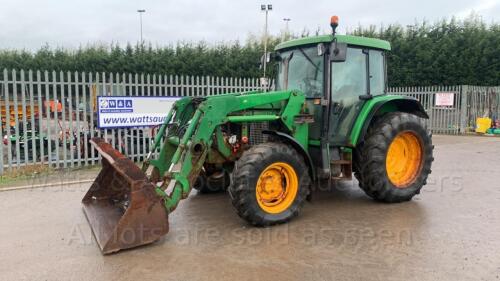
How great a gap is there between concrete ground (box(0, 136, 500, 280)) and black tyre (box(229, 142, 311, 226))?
0.63 feet

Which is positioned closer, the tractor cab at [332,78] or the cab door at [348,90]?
the tractor cab at [332,78]

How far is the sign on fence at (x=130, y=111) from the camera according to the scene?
891 centimetres

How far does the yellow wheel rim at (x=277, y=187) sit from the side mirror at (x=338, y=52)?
1.37m

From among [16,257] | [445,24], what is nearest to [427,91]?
[445,24]

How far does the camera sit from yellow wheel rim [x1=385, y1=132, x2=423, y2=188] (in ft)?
19.5

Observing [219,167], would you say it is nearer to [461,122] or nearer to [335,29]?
[335,29]

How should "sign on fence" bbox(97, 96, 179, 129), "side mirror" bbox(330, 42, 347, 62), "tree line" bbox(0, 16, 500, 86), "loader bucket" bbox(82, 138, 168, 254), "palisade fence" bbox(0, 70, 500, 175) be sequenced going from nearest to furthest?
"loader bucket" bbox(82, 138, 168, 254), "side mirror" bbox(330, 42, 347, 62), "palisade fence" bbox(0, 70, 500, 175), "sign on fence" bbox(97, 96, 179, 129), "tree line" bbox(0, 16, 500, 86)

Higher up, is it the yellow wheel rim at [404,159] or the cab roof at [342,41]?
the cab roof at [342,41]

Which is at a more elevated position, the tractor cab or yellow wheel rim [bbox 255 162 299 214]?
the tractor cab

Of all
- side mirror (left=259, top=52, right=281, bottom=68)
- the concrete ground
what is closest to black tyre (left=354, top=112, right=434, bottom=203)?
the concrete ground

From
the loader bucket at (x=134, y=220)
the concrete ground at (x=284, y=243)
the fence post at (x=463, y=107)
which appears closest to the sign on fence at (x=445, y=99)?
the fence post at (x=463, y=107)

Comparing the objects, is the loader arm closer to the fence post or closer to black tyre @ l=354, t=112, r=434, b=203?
black tyre @ l=354, t=112, r=434, b=203

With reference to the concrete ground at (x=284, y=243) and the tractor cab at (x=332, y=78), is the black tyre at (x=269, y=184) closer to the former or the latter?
the concrete ground at (x=284, y=243)

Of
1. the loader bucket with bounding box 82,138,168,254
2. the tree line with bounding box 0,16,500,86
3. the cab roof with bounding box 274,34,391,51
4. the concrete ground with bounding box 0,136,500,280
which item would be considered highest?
the tree line with bounding box 0,16,500,86
